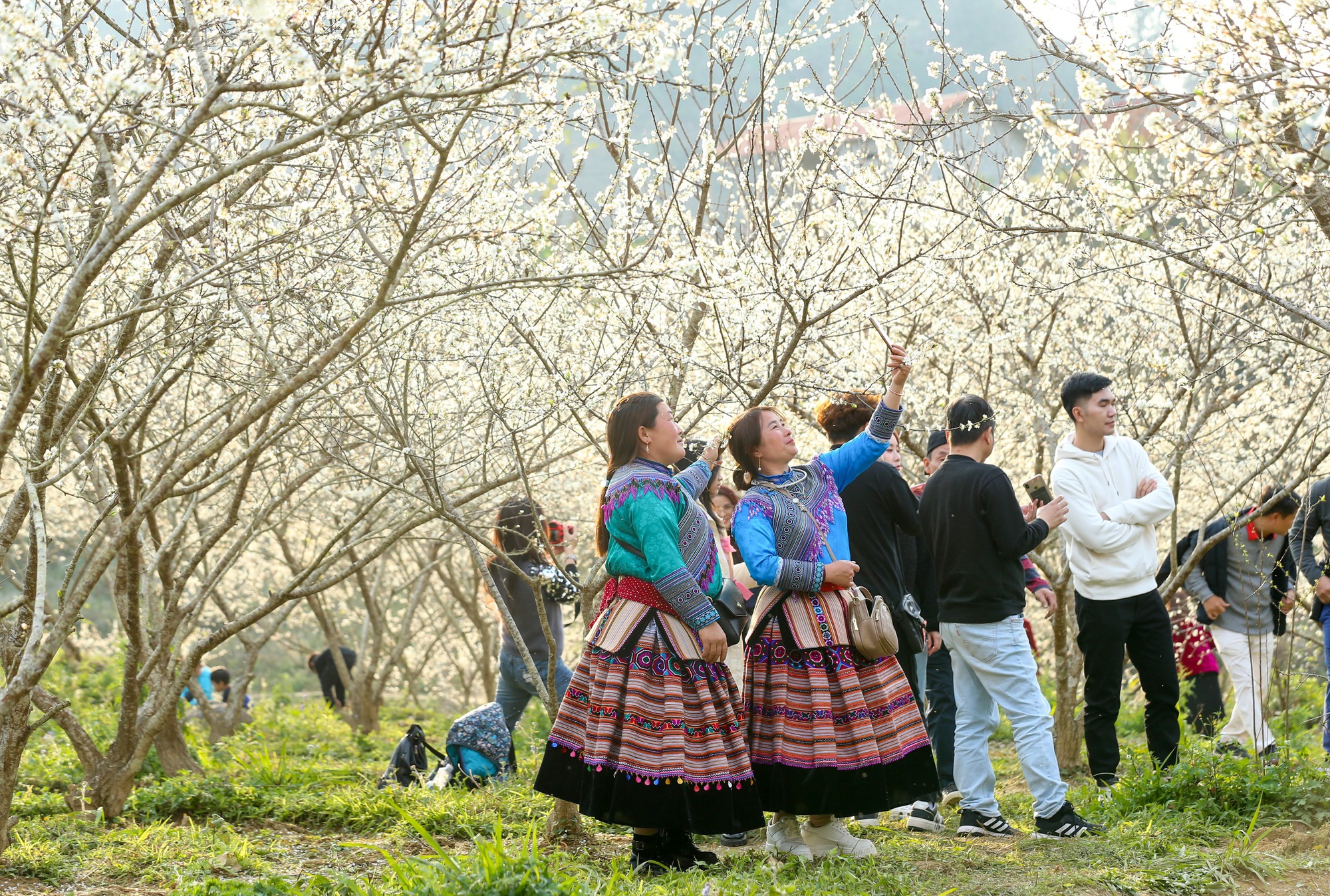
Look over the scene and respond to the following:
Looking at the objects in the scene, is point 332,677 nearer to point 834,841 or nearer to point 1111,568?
point 834,841

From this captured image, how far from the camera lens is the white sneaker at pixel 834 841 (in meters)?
3.79

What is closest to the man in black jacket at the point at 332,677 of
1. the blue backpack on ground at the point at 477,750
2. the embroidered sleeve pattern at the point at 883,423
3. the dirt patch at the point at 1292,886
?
the blue backpack on ground at the point at 477,750

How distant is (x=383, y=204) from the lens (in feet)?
12.6

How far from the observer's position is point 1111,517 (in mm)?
4523

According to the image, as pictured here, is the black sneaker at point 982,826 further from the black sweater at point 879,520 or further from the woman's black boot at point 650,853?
the woman's black boot at point 650,853

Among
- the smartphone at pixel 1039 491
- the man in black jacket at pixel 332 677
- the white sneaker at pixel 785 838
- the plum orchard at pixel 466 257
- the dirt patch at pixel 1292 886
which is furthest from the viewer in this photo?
the man in black jacket at pixel 332 677

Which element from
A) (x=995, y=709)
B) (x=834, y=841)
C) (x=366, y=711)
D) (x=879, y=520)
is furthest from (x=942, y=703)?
(x=366, y=711)

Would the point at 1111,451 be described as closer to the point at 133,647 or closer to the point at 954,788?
the point at 954,788

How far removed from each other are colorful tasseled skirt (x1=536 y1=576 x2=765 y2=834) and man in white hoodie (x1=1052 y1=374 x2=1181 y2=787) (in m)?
1.70

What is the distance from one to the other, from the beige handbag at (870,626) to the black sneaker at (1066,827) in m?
0.94

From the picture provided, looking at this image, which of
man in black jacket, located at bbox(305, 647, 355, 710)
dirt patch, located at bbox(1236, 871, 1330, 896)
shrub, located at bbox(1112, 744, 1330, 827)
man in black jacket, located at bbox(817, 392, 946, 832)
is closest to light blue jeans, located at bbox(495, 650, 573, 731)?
man in black jacket, located at bbox(817, 392, 946, 832)

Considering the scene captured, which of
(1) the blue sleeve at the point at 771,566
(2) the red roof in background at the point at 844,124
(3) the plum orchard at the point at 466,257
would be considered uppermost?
(2) the red roof in background at the point at 844,124

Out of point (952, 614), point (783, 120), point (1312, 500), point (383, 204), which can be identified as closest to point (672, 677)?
point (952, 614)

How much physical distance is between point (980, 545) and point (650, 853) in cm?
168
